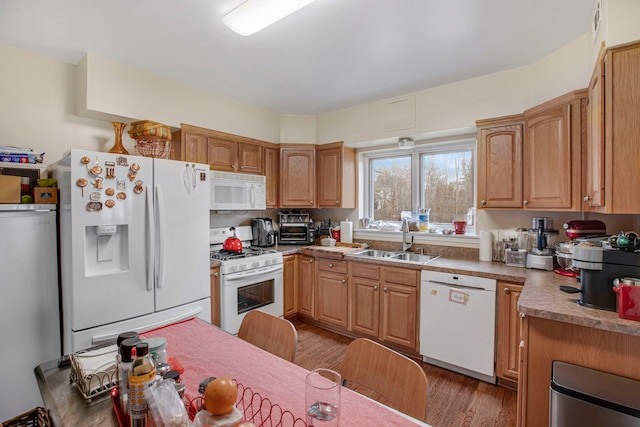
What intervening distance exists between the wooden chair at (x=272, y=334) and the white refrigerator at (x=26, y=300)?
1428 millimetres

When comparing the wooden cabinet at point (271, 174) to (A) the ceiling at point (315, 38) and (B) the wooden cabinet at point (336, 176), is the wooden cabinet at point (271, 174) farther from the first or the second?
(A) the ceiling at point (315, 38)

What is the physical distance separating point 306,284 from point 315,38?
7.95ft

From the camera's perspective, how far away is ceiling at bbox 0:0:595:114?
1804 millimetres

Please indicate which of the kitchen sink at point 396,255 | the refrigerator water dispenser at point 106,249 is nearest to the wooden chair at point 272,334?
the refrigerator water dispenser at point 106,249

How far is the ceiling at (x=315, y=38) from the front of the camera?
5.92 ft

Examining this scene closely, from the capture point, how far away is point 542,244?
7.82 ft

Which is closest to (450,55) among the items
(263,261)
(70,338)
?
(263,261)

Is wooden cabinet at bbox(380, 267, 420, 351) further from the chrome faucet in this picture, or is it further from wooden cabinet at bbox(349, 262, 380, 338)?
the chrome faucet

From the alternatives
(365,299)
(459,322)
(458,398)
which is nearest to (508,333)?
(459,322)

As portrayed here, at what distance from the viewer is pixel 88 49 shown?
7.40 feet

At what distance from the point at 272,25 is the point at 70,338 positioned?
7.73ft

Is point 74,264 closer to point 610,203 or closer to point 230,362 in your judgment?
point 230,362

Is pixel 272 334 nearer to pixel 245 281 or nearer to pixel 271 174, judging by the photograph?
pixel 245 281

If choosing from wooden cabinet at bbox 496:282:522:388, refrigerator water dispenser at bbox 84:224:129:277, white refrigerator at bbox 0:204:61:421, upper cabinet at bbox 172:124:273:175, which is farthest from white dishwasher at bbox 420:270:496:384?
white refrigerator at bbox 0:204:61:421
